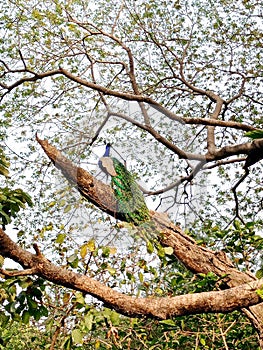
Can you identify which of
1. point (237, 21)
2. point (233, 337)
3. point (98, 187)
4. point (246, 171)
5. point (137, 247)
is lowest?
point (137, 247)

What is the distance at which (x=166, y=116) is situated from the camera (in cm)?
484

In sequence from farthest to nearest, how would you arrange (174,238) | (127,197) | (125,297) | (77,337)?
(174,238)
(127,197)
(125,297)
(77,337)

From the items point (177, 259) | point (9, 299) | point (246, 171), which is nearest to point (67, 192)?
point (177, 259)

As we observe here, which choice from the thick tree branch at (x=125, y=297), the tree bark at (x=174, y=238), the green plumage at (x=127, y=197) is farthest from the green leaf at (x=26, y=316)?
the tree bark at (x=174, y=238)

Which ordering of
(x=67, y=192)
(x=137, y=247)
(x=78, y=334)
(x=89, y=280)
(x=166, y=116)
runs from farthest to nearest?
1. (x=166, y=116)
2. (x=67, y=192)
3. (x=137, y=247)
4. (x=89, y=280)
5. (x=78, y=334)

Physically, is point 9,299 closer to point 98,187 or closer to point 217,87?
point 98,187

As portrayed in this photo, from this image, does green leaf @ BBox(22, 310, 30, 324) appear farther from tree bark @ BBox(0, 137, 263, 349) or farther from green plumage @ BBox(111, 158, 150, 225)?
green plumage @ BBox(111, 158, 150, 225)

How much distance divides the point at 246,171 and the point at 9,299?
3086 millimetres

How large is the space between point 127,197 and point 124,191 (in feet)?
0.14

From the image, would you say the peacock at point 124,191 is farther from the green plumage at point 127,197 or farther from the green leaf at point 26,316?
the green leaf at point 26,316

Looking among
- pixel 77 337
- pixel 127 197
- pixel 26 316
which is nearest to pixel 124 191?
pixel 127 197

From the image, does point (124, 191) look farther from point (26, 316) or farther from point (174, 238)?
point (26, 316)

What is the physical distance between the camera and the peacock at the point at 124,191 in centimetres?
326

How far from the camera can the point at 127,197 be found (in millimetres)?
3320
